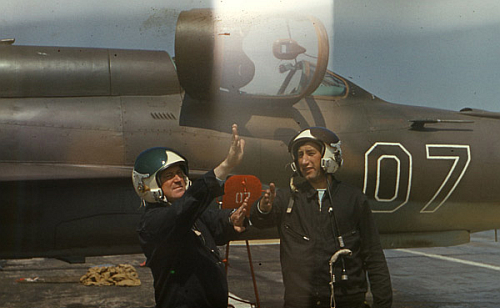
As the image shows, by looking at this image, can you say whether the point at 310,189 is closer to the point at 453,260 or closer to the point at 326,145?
the point at 326,145

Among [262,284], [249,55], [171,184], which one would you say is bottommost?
[262,284]

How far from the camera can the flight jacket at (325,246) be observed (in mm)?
3699

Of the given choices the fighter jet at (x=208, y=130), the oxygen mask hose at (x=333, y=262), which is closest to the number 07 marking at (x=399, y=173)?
the fighter jet at (x=208, y=130)

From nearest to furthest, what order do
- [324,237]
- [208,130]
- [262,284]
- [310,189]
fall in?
[324,237], [310,189], [208,130], [262,284]

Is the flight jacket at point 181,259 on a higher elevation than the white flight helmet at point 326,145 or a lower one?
lower

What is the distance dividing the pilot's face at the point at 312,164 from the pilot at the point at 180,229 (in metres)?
0.68

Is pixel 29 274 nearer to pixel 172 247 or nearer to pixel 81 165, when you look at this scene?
pixel 81 165

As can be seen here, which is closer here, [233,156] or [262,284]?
[233,156]

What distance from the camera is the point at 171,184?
350 centimetres

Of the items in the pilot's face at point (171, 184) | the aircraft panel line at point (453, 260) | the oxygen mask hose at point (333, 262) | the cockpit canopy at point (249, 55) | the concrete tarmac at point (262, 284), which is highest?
the cockpit canopy at point (249, 55)

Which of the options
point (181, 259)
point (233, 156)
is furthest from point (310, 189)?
point (181, 259)

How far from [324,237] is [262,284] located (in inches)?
251

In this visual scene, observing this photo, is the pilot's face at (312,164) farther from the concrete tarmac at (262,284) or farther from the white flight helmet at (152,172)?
the concrete tarmac at (262,284)

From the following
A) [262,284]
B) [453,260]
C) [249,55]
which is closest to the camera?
[249,55]
